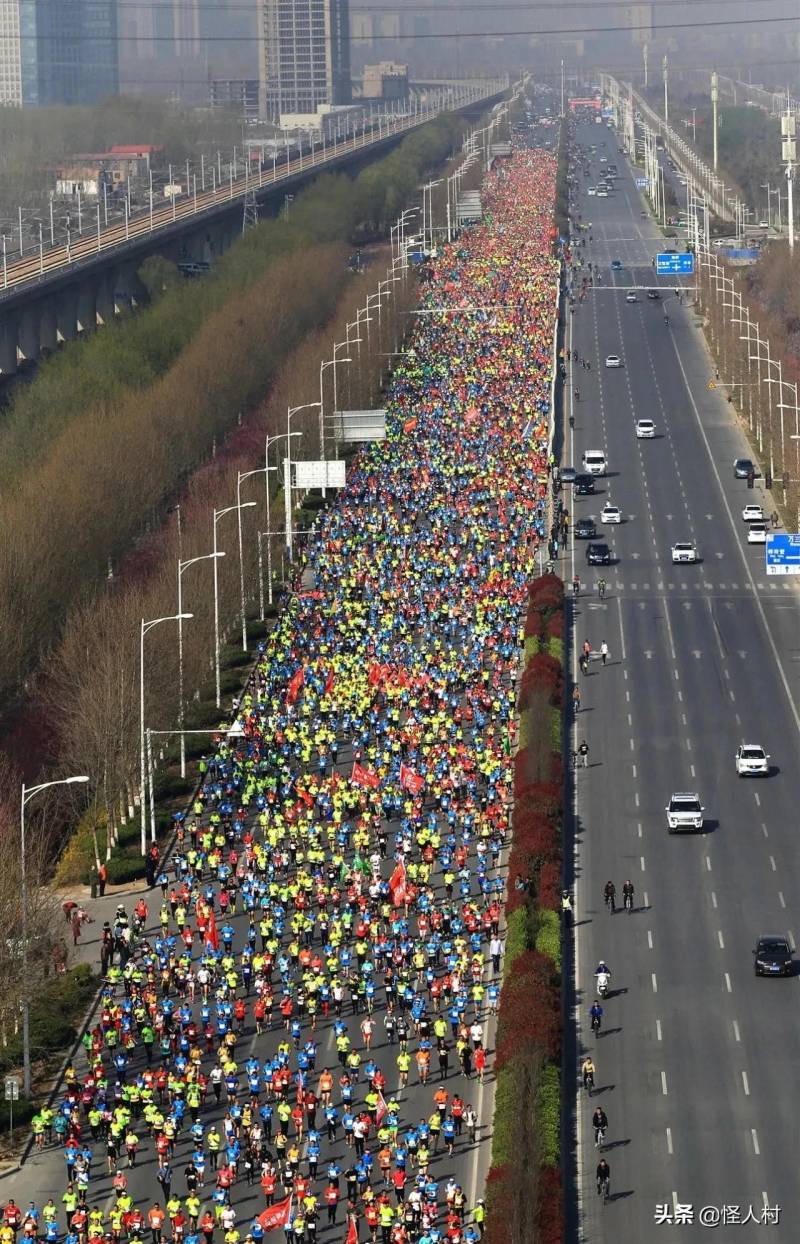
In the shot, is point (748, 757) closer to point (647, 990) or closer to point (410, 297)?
point (647, 990)

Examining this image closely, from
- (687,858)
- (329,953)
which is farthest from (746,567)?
(329,953)

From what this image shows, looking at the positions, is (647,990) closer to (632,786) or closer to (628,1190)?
(628,1190)

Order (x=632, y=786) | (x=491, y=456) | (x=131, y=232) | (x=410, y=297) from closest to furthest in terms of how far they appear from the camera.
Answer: (x=632, y=786), (x=491, y=456), (x=410, y=297), (x=131, y=232)

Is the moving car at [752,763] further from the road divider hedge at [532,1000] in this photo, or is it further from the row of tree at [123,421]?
the row of tree at [123,421]

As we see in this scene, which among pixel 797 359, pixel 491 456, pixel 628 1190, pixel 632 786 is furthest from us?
pixel 797 359

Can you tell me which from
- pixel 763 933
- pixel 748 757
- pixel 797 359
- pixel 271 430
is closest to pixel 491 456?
pixel 271 430

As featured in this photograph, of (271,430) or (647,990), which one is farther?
(271,430)

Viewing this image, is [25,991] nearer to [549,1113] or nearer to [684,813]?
[549,1113]
